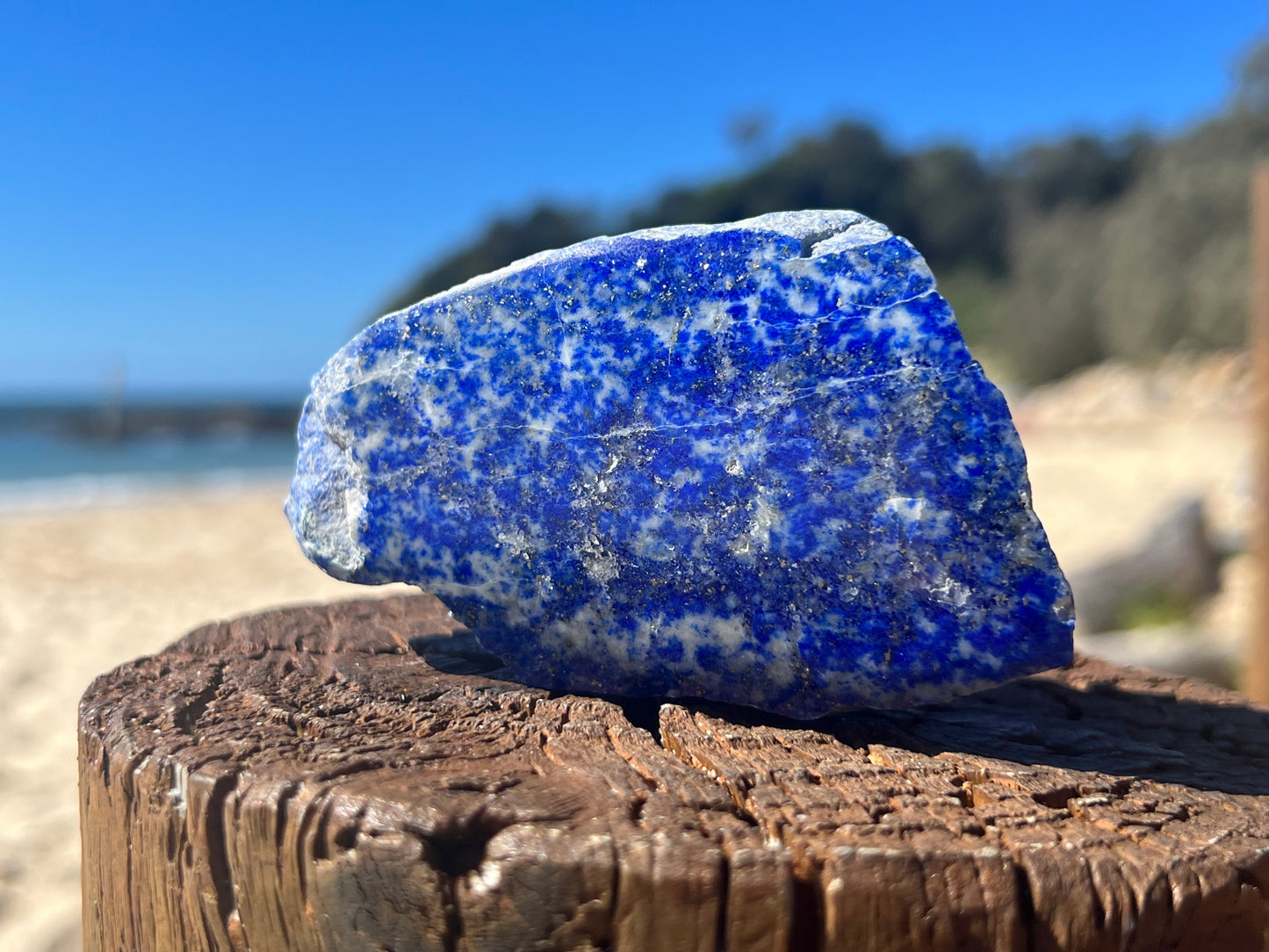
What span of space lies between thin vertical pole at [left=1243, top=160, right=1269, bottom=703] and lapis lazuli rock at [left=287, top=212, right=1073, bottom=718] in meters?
2.26

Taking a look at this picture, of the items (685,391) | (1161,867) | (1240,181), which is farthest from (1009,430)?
(1240,181)

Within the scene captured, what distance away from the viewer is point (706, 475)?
154cm

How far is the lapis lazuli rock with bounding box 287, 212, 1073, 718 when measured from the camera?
1433 mm

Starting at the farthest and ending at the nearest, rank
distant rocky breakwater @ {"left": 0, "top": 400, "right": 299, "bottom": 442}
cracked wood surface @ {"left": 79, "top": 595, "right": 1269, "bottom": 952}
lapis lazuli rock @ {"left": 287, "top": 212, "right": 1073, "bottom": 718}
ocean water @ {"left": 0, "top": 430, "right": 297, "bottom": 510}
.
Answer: distant rocky breakwater @ {"left": 0, "top": 400, "right": 299, "bottom": 442}
ocean water @ {"left": 0, "top": 430, "right": 297, "bottom": 510}
lapis lazuli rock @ {"left": 287, "top": 212, "right": 1073, "bottom": 718}
cracked wood surface @ {"left": 79, "top": 595, "right": 1269, "bottom": 952}

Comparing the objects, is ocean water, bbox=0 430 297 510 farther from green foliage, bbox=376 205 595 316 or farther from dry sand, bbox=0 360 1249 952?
green foliage, bbox=376 205 595 316

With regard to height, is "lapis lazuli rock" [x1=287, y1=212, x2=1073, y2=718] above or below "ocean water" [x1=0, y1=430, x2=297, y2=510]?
below

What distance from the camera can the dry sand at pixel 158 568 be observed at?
10.3ft

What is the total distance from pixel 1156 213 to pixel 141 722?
2265 centimetres

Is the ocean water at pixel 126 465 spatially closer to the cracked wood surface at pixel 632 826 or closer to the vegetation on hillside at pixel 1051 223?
the vegetation on hillside at pixel 1051 223

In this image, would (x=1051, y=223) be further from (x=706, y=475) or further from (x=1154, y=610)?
(x=706, y=475)

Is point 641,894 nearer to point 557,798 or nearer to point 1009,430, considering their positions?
point 557,798

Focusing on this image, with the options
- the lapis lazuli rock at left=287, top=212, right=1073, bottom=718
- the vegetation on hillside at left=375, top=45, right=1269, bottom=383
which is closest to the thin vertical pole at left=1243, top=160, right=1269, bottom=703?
the lapis lazuli rock at left=287, top=212, right=1073, bottom=718

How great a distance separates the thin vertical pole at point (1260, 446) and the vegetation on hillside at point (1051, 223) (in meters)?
15.4

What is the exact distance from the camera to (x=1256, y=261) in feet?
10.2
